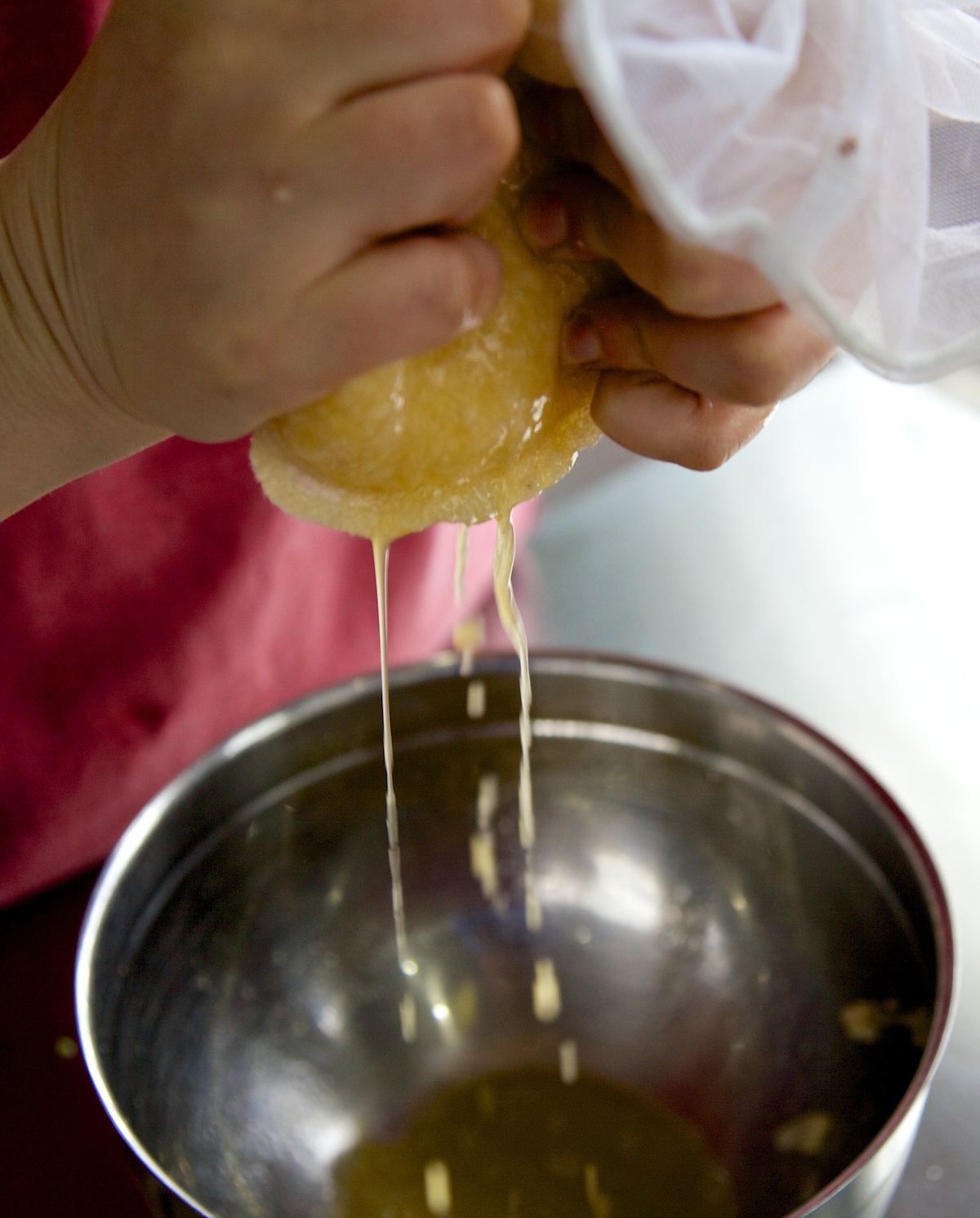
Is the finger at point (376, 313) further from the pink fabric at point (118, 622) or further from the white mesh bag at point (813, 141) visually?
the pink fabric at point (118, 622)

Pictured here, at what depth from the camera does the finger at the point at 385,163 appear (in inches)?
11.8

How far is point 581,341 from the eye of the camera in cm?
44

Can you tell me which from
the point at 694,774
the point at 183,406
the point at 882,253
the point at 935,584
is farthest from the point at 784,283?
→ the point at 935,584

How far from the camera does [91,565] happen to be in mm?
644

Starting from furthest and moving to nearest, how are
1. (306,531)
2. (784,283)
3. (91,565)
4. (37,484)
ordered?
(306,531), (91,565), (37,484), (784,283)

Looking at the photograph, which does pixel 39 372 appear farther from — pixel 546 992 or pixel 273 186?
pixel 546 992

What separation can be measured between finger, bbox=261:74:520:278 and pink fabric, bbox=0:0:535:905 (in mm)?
337

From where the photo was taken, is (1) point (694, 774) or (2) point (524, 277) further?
(1) point (694, 774)

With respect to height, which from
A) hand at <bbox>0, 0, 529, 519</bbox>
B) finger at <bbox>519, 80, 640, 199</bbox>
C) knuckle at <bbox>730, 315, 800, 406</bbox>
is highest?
hand at <bbox>0, 0, 529, 519</bbox>

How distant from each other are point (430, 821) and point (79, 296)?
1.38 ft

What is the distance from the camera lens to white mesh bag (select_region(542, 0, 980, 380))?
0.30 metres

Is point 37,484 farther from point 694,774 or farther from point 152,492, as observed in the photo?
point 694,774

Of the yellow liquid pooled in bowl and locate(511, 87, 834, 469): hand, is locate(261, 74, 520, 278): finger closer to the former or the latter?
locate(511, 87, 834, 469): hand

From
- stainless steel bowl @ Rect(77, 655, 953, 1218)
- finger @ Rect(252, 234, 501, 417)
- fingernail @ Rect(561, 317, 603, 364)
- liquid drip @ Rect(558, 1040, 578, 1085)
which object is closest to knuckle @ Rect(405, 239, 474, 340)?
finger @ Rect(252, 234, 501, 417)
